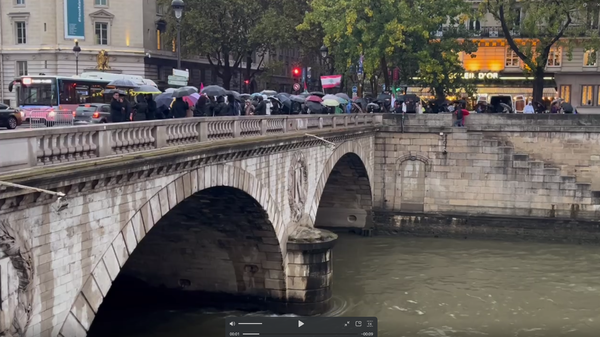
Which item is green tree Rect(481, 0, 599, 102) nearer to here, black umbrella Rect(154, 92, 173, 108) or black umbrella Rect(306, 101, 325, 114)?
black umbrella Rect(306, 101, 325, 114)

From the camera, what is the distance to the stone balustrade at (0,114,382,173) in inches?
410

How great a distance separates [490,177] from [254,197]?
19.8 metres

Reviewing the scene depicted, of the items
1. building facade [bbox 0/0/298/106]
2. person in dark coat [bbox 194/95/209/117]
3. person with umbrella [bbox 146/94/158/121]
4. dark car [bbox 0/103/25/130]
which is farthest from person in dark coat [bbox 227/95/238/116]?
building facade [bbox 0/0/298/106]

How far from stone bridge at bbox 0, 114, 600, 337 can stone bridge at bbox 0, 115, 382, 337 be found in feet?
0.12

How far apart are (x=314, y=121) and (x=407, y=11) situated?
1721 cm

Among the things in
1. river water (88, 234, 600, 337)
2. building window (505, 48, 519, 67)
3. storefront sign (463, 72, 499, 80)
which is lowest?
river water (88, 234, 600, 337)

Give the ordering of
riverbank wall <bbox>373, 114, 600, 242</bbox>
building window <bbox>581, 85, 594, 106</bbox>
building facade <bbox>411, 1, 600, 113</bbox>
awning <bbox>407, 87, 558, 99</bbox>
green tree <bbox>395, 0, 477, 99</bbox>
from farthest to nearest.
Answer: building window <bbox>581, 85, 594, 106</bbox>
building facade <bbox>411, 1, 600, 113</bbox>
awning <bbox>407, 87, 558, 99</bbox>
green tree <bbox>395, 0, 477, 99</bbox>
riverbank wall <bbox>373, 114, 600, 242</bbox>

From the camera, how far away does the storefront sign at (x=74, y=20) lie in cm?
5125

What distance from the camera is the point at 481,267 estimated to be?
102 feet

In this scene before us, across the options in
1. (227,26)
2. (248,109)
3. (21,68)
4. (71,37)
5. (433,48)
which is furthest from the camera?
(21,68)

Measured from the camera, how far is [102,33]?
175 ft

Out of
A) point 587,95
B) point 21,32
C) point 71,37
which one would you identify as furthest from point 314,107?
point 587,95

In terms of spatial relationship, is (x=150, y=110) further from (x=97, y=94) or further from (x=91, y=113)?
(x=97, y=94)

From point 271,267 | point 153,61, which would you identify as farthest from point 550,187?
point 153,61
